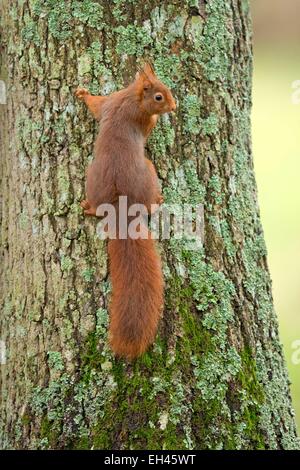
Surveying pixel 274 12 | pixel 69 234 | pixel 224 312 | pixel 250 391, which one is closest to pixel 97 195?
pixel 69 234

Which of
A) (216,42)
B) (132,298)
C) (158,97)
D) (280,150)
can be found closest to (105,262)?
(132,298)

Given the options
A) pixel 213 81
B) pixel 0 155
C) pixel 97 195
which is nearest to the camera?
pixel 97 195

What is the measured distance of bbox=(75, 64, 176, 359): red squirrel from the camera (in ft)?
8.61

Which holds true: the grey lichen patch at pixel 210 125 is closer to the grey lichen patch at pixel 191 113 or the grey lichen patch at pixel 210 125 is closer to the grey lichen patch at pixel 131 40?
the grey lichen patch at pixel 191 113

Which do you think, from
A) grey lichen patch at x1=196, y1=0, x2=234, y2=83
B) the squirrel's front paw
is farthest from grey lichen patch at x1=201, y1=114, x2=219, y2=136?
the squirrel's front paw

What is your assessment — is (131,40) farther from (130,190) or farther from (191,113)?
(130,190)

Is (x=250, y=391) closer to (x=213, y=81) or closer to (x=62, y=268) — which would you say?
(x=62, y=268)

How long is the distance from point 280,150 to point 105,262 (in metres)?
4.73

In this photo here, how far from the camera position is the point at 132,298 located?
2.63 meters

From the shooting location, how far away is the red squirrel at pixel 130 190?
262cm

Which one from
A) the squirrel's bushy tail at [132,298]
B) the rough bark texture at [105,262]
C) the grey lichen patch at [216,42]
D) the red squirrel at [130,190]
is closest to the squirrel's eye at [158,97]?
the red squirrel at [130,190]

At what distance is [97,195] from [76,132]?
26 centimetres

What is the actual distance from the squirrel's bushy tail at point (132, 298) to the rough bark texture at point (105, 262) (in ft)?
0.15

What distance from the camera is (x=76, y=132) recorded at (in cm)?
275
